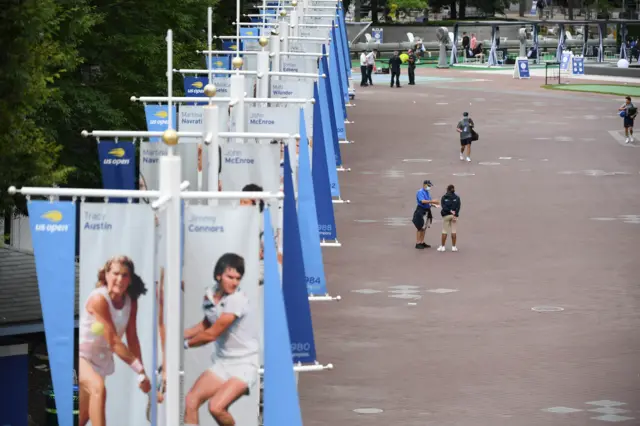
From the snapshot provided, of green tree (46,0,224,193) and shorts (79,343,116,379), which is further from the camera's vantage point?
green tree (46,0,224,193)

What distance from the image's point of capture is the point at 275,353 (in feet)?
42.6

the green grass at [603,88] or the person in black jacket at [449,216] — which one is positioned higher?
the person in black jacket at [449,216]

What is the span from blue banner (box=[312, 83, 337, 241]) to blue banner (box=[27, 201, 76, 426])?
40.1 ft

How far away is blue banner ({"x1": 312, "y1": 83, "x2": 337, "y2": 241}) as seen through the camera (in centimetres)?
2522

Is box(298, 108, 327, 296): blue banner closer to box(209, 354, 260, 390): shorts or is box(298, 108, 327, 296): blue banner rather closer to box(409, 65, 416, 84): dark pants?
box(209, 354, 260, 390): shorts

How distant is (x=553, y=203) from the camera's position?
125 ft

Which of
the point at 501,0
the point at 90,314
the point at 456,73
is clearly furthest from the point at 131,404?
the point at 501,0

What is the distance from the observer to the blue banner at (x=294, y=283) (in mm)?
15914

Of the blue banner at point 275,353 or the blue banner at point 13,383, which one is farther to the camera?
the blue banner at point 13,383

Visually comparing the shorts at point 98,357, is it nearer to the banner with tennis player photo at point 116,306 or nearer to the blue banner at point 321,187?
the banner with tennis player photo at point 116,306

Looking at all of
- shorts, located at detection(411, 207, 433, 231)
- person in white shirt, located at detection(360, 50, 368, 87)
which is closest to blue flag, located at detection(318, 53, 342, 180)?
shorts, located at detection(411, 207, 433, 231)

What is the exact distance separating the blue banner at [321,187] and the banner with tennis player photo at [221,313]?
12445 mm

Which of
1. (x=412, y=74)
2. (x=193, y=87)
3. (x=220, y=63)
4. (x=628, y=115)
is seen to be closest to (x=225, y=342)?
(x=193, y=87)

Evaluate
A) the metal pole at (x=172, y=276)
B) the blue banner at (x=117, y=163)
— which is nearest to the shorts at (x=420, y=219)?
the blue banner at (x=117, y=163)
